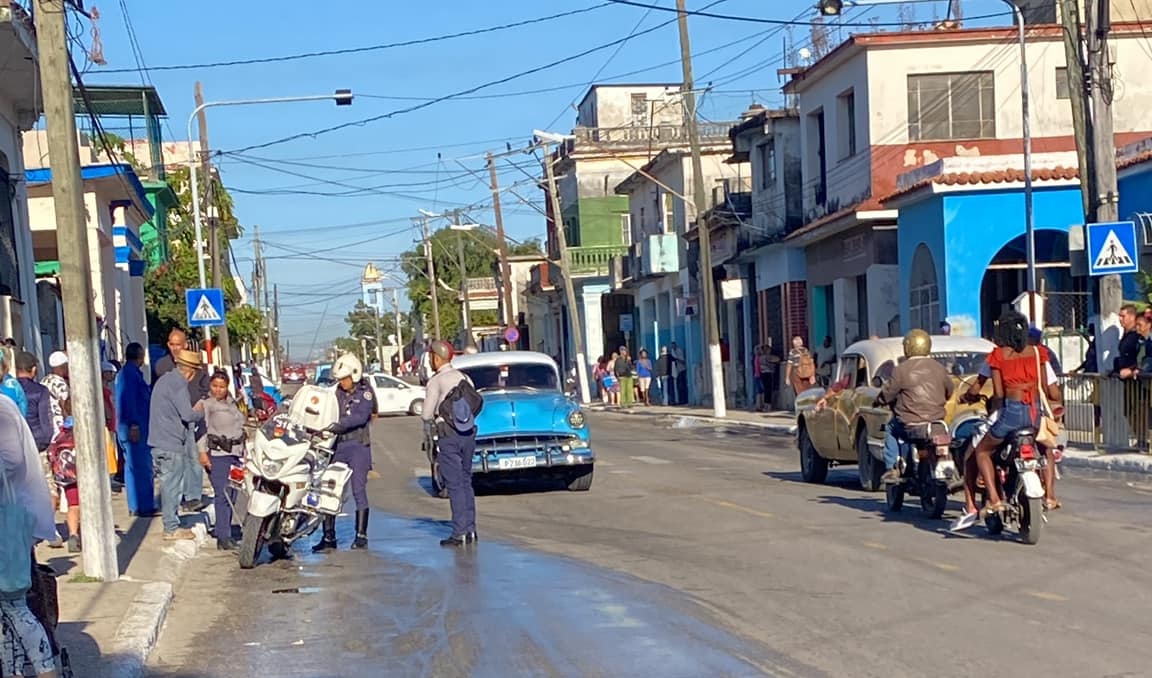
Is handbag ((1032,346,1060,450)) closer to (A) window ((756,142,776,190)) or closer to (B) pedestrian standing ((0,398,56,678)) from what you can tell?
(B) pedestrian standing ((0,398,56,678))

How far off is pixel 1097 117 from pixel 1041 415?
31.5 ft

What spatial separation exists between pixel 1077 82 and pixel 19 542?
18.2 metres

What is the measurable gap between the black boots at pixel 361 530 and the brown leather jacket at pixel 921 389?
5.10 meters

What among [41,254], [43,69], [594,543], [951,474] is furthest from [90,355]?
[41,254]

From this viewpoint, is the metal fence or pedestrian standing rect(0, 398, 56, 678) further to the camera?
the metal fence

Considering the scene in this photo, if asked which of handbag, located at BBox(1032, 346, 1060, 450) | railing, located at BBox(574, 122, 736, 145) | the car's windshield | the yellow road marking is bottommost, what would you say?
the yellow road marking

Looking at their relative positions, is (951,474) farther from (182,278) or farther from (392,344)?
(392,344)

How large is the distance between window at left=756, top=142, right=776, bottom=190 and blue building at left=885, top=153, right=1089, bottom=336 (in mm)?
10143

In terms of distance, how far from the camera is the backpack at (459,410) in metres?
14.0

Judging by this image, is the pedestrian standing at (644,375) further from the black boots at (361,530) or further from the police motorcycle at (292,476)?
the police motorcycle at (292,476)

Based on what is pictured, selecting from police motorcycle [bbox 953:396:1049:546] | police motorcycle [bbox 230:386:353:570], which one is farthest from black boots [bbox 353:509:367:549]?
police motorcycle [bbox 953:396:1049:546]

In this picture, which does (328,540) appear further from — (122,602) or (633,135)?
(633,135)

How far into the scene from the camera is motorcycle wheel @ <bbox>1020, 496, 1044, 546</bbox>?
12000 mm

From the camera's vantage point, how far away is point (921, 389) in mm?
13758
